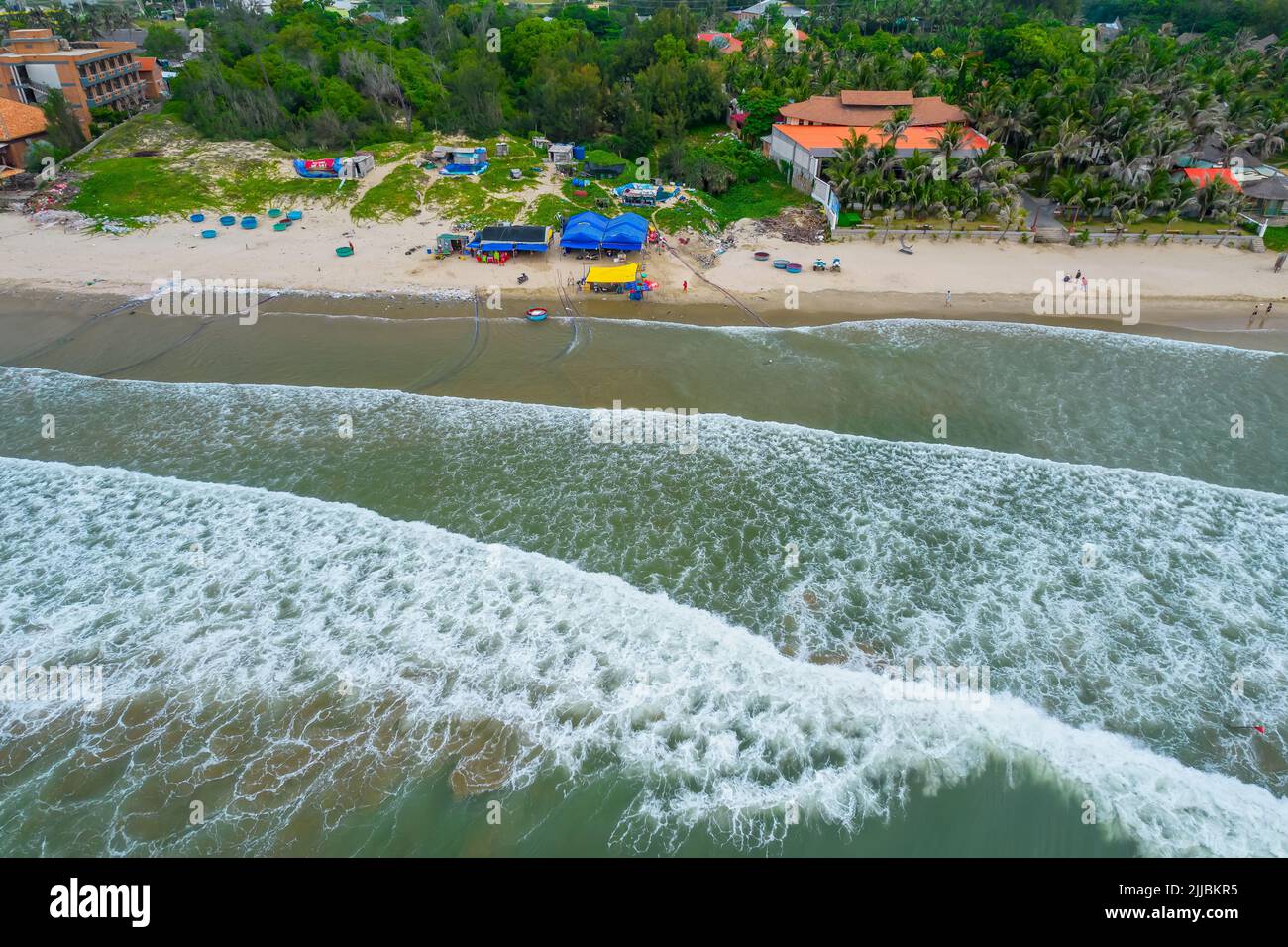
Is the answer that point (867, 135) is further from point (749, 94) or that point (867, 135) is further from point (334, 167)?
point (334, 167)

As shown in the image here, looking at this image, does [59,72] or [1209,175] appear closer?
[1209,175]

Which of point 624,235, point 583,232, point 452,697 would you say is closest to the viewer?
point 452,697

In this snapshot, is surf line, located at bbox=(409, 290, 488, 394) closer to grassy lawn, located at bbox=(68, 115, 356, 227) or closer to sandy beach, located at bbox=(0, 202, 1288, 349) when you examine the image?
sandy beach, located at bbox=(0, 202, 1288, 349)

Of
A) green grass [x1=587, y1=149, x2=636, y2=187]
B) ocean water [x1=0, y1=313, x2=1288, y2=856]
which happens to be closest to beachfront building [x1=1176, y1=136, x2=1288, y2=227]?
ocean water [x1=0, y1=313, x2=1288, y2=856]

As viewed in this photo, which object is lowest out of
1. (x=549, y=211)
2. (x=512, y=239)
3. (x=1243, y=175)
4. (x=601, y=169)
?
(x=512, y=239)

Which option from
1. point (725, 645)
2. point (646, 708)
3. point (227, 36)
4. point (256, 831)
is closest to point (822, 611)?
point (725, 645)

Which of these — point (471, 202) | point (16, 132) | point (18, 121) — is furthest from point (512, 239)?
point (18, 121)

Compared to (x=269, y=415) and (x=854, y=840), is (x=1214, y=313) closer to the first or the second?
(x=854, y=840)
